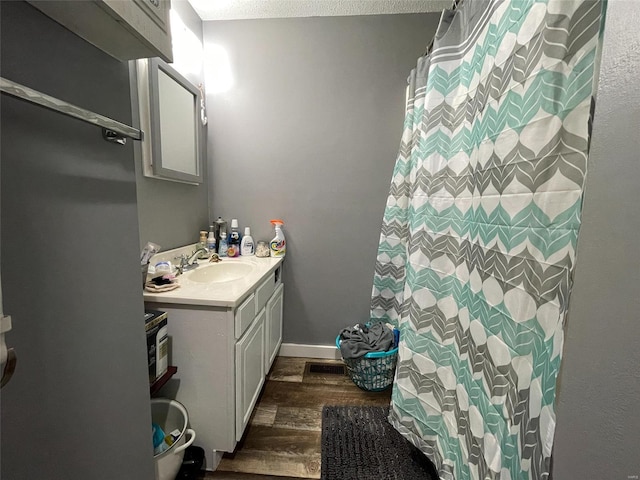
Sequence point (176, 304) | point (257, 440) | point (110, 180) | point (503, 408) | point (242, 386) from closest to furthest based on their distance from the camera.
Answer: point (110, 180) → point (503, 408) → point (176, 304) → point (242, 386) → point (257, 440)

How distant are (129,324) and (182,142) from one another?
4.00 feet

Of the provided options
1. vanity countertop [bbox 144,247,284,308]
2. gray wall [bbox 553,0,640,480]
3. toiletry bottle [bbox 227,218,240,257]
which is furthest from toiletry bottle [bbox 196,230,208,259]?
gray wall [bbox 553,0,640,480]

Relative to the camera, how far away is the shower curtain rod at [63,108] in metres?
0.35

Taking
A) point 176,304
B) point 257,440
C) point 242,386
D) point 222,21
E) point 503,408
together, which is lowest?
point 257,440

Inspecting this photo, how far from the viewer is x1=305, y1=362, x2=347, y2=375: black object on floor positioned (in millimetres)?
1885

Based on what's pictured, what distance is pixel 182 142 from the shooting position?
5.11 feet

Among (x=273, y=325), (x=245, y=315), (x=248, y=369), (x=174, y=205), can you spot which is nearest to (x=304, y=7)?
(x=174, y=205)

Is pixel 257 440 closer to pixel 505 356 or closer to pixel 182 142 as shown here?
pixel 505 356

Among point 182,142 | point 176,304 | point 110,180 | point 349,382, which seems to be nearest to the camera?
point 110,180

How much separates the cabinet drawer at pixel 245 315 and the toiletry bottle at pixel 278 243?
24.4 inches

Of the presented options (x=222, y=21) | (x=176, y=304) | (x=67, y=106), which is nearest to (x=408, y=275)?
(x=176, y=304)

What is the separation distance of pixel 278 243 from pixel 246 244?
8.9 inches

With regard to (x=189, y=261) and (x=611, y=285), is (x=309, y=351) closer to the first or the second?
(x=189, y=261)

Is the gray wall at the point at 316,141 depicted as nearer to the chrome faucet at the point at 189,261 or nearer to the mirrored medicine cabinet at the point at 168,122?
the mirrored medicine cabinet at the point at 168,122
